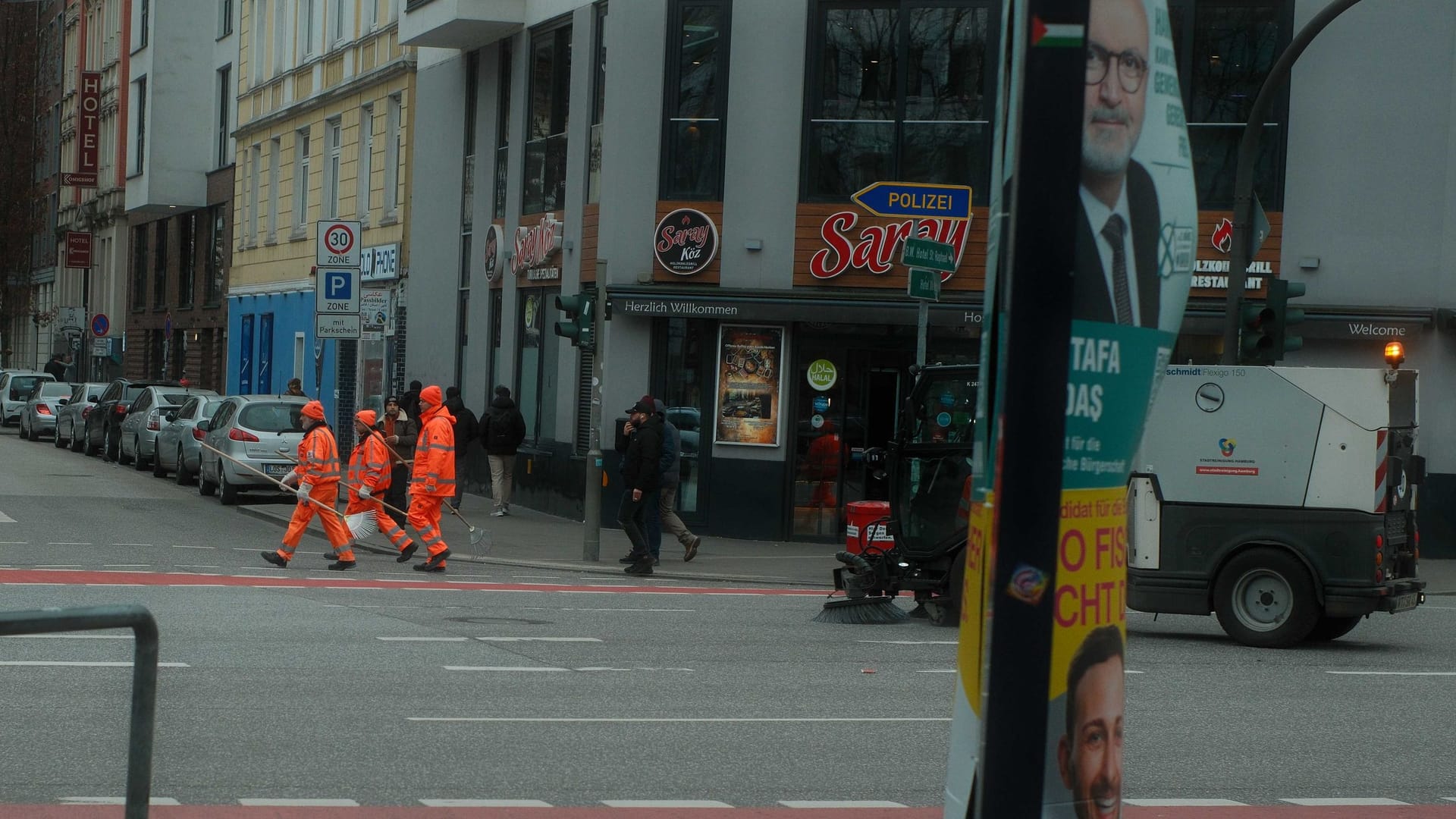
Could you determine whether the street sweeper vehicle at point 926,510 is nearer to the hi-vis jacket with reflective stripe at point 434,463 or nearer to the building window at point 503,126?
the hi-vis jacket with reflective stripe at point 434,463

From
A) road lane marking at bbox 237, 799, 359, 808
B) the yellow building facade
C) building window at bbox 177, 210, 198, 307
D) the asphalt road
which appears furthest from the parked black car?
road lane marking at bbox 237, 799, 359, 808

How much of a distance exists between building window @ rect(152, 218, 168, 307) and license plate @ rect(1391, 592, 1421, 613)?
153 feet

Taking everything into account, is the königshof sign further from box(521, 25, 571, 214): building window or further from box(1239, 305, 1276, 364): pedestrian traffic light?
box(1239, 305, 1276, 364): pedestrian traffic light

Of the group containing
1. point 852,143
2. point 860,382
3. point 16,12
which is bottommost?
point 860,382

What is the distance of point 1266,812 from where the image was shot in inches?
→ 293

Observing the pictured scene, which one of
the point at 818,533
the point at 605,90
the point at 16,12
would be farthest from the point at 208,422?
the point at 16,12

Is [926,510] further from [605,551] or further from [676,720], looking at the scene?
[605,551]

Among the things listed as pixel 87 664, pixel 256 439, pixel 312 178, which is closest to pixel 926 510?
pixel 87 664

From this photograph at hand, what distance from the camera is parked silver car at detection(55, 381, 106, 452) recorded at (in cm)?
3959

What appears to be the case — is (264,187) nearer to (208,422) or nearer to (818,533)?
(208,422)

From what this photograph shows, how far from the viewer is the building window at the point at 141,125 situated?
2131 inches

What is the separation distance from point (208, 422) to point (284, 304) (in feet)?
41.6

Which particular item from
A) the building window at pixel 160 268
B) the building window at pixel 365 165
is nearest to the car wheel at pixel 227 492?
the building window at pixel 365 165

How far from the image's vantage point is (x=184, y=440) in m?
30.0
